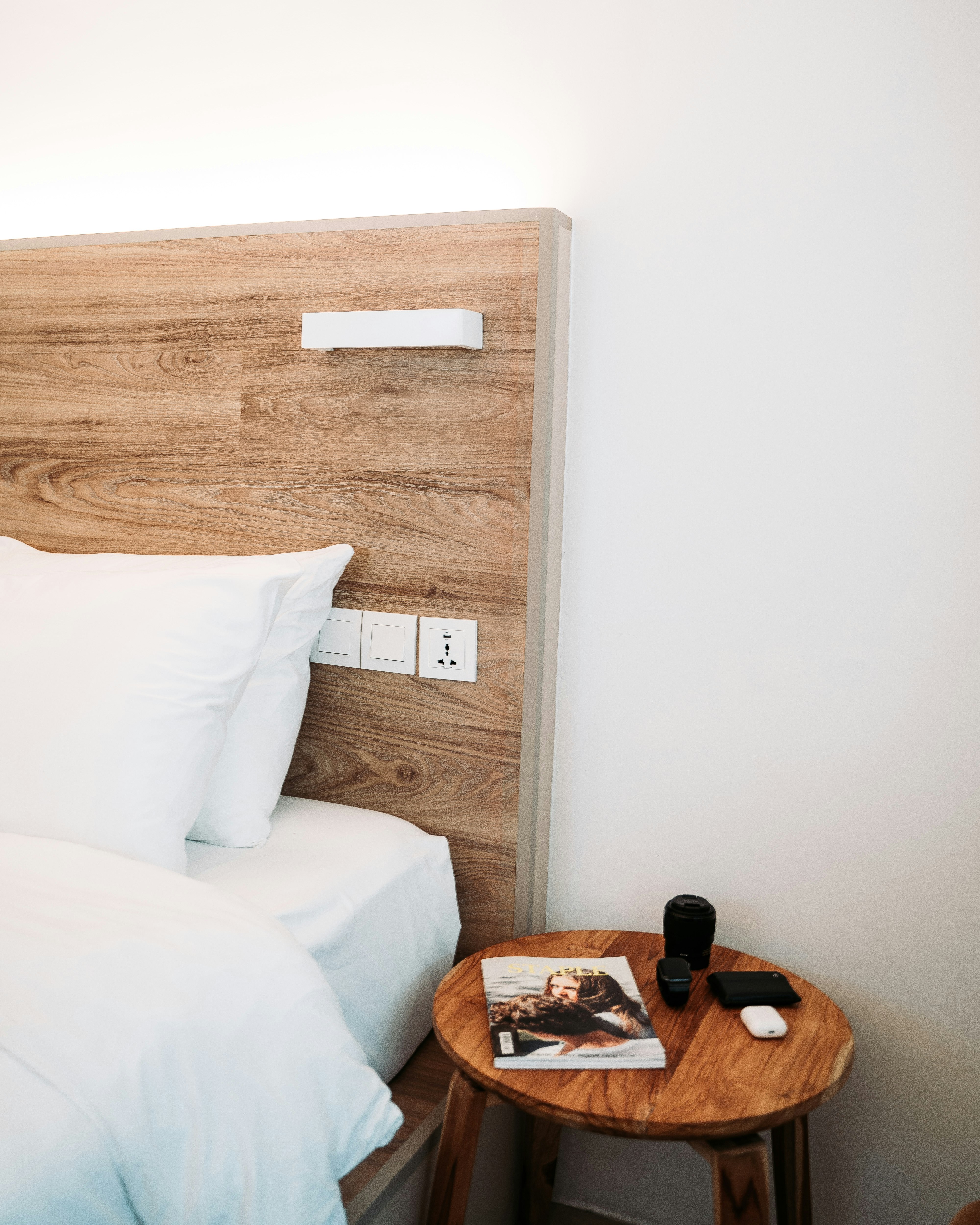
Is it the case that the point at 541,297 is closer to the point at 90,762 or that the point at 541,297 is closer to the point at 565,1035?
the point at 90,762

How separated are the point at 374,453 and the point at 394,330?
211 millimetres

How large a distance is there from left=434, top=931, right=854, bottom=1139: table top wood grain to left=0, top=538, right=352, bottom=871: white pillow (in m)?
0.45

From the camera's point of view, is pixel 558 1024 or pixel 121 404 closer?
pixel 558 1024

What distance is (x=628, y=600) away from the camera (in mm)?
1389

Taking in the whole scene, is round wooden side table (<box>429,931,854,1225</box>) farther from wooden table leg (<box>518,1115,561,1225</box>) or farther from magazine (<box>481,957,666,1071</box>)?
wooden table leg (<box>518,1115,561,1225</box>)

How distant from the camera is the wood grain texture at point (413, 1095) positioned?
1.12m

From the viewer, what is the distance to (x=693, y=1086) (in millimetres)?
985

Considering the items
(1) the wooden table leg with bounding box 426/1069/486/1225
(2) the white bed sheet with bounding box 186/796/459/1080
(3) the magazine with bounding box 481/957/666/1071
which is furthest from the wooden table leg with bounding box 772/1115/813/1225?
(2) the white bed sheet with bounding box 186/796/459/1080

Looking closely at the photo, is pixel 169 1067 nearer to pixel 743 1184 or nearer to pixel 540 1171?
pixel 743 1184

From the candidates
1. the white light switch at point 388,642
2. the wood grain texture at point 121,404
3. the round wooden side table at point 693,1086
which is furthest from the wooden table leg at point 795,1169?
the wood grain texture at point 121,404

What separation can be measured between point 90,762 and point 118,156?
1.27 metres

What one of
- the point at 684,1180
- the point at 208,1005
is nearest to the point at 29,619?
the point at 208,1005

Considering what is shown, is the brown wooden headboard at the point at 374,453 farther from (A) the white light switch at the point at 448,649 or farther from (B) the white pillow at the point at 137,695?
(B) the white pillow at the point at 137,695

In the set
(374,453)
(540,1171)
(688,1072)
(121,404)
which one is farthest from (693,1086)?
(121,404)
